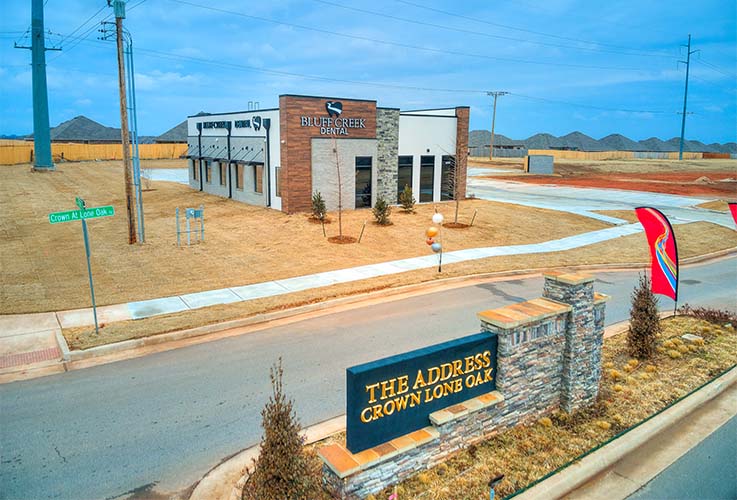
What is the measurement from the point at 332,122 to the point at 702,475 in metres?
24.7

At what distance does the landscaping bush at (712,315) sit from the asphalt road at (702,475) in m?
5.94

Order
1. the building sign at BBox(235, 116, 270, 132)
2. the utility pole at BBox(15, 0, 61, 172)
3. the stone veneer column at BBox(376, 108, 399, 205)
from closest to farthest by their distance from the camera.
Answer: the building sign at BBox(235, 116, 270, 132) → the stone veneer column at BBox(376, 108, 399, 205) → the utility pole at BBox(15, 0, 61, 172)

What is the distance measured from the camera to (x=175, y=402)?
9.08 m

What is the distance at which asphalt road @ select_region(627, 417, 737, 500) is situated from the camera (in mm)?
6938

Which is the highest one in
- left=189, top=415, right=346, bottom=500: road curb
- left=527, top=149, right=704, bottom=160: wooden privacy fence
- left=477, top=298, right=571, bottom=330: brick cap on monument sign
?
left=527, top=149, right=704, bottom=160: wooden privacy fence

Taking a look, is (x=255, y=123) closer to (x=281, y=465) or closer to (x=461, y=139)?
(x=461, y=139)

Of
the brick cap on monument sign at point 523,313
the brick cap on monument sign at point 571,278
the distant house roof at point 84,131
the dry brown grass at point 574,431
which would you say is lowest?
the dry brown grass at point 574,431

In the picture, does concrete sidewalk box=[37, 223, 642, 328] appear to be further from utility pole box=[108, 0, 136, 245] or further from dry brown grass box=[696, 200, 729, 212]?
dry brown grass box=[696, 200, 729, 212]

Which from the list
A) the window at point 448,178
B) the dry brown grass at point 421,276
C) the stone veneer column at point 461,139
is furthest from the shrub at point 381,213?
the stone veneer column at point 461,139

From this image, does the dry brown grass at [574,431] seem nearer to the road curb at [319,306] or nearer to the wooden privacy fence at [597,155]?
the road curb at [319,306]

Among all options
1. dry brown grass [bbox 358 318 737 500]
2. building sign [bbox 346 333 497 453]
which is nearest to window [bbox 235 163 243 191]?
dry brown grass [bbox 358 318 737 500]

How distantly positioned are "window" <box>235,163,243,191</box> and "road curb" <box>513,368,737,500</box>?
95.3ft

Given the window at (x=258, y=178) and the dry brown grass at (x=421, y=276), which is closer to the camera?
the dry brown grass at (x=421, y=276)

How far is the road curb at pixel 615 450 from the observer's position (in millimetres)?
6781
